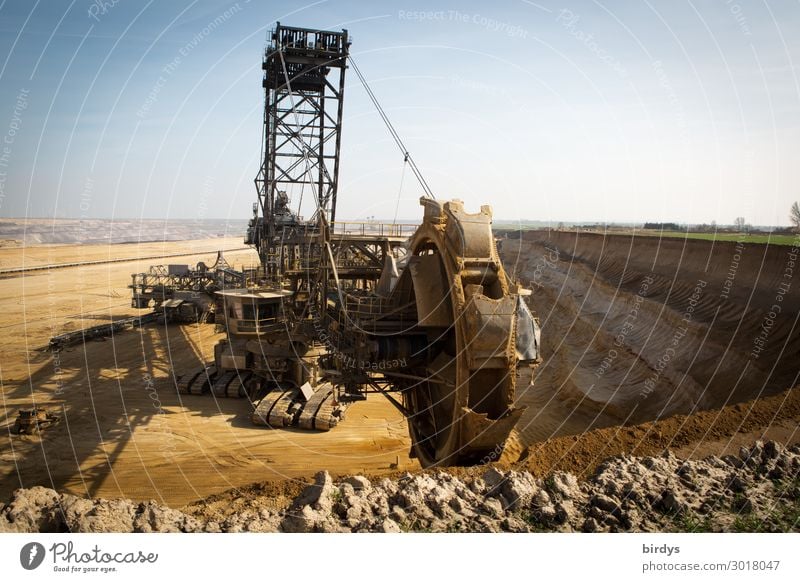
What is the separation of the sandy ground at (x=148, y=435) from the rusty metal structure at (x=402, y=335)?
1.48 m

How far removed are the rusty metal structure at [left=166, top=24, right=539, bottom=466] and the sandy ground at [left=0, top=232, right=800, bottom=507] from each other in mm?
1298

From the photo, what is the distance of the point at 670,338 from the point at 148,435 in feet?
91.8

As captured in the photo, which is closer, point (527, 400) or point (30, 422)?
point (30, 422)

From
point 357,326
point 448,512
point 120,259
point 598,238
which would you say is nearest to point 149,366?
point 357,326

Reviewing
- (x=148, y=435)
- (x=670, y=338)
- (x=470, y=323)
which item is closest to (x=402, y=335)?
(x=470, y=323)

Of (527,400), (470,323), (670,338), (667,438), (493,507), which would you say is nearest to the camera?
(493,507)

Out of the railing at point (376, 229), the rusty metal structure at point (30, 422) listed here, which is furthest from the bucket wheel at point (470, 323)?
the rusty metal structure at point (30, 422)

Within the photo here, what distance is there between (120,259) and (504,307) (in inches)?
3970

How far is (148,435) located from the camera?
18234 mm

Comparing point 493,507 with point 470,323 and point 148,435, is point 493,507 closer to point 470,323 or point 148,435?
point 470,323

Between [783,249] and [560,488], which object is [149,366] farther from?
[783,249]

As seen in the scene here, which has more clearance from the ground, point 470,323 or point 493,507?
point 470,323

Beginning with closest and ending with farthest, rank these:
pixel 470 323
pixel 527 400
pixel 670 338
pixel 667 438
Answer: pixel 470 323
pixel 667 438
pixel 527 400
pixel 670 338

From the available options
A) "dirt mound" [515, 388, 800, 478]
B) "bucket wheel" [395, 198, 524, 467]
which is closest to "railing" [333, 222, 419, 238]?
"bucket wheel" [395, 198, 524, 467]
